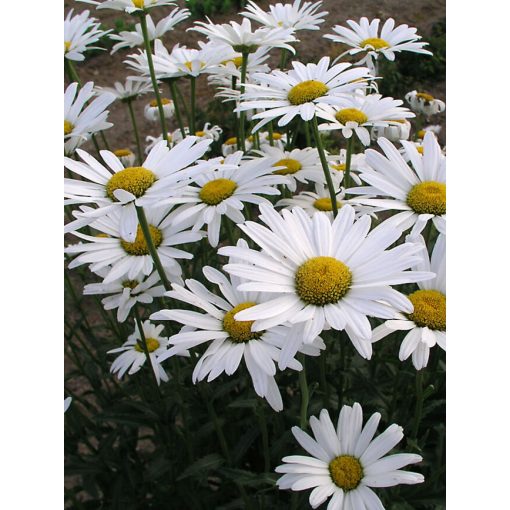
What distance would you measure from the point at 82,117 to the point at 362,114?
59cm

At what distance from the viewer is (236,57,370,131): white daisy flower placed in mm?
1073

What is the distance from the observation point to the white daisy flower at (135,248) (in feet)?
3.39

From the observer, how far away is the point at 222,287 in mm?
946

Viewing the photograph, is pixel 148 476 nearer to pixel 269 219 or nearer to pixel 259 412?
pixel 259 412

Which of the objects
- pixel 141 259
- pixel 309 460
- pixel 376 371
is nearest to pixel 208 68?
pixel 141 259

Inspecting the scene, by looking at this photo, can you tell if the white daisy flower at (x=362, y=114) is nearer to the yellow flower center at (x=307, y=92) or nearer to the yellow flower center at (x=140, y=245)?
the yellow flower center at (x=307, y=92)

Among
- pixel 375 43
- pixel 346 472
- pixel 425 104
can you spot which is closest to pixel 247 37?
pixel 375 43

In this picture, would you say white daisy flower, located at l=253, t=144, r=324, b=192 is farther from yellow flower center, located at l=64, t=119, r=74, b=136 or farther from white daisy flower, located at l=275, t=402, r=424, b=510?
white daisy flower, located at l=275, t=402, r=424, b=510

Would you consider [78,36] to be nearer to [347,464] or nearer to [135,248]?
[135,248]

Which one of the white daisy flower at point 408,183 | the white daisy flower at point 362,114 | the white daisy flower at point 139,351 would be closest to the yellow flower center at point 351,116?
the white daisy flower at point 362,114

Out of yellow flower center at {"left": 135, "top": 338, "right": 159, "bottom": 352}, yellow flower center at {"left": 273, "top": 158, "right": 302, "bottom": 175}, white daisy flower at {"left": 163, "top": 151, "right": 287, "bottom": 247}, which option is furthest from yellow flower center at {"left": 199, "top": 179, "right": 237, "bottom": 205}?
yellow flower center at {"left": 135, "top": 338, "right": 159, "bottom": 352}

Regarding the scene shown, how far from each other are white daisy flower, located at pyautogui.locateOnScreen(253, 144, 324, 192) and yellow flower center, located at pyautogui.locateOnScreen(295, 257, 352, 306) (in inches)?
19.5

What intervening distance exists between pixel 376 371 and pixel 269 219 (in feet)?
2.07

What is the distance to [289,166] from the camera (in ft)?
4.33
